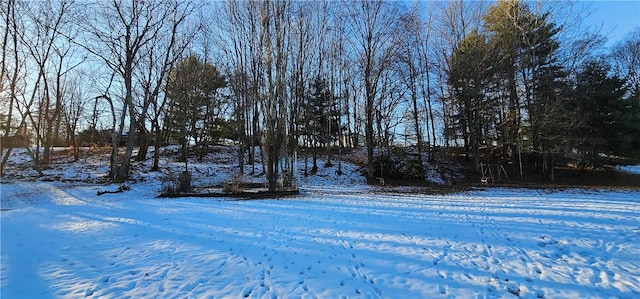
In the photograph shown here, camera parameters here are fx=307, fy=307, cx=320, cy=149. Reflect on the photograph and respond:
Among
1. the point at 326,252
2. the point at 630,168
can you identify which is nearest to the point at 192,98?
the point at 326,252

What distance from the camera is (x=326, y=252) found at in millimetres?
5109


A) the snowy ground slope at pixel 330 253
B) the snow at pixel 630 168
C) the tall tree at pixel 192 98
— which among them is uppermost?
the tall tree at pixel 192 98

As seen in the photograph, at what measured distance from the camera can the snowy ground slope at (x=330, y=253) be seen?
3781 mm

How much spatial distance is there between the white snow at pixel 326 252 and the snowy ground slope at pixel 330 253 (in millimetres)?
22

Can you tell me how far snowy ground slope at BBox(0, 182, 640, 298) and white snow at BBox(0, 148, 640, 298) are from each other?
2 centimetres

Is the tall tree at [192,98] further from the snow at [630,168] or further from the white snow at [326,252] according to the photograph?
the snow at [630,168]

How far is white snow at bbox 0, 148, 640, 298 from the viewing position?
12.4 ft

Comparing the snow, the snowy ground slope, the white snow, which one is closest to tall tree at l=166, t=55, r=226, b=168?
the white snow

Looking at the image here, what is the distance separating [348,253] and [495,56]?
21998 mm

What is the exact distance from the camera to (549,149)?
802 inches

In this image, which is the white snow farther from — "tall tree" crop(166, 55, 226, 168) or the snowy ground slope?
"tall tree" crop(166, 55, 226, 168)

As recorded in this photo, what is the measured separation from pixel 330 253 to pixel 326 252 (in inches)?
3.3

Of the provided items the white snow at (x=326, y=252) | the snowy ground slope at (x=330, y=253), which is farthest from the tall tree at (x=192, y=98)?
the snowy ground slope at (x=330, y=253)

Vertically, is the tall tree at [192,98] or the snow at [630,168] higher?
the tall tree at [192,98]
